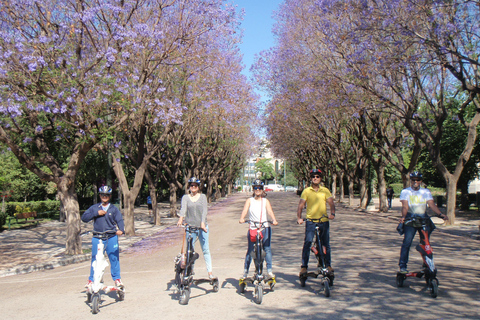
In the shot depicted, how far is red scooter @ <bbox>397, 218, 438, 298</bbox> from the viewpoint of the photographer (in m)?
6.83

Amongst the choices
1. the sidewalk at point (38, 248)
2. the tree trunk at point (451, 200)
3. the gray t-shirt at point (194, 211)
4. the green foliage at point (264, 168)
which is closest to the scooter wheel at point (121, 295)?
the sidewalk at point (38, 248)

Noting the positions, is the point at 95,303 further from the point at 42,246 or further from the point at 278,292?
the point at 42,246

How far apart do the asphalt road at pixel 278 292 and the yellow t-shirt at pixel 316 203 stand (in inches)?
46.3

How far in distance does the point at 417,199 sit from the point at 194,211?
3625mm

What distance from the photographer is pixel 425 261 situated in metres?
7.04

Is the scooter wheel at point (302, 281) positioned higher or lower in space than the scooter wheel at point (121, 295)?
higher

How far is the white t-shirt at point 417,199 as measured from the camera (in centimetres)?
745

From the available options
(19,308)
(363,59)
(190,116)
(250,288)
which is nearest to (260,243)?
(250,288)

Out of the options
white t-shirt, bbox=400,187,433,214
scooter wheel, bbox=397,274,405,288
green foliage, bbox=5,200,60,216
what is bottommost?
green foliage, bbox=5,200,60,216

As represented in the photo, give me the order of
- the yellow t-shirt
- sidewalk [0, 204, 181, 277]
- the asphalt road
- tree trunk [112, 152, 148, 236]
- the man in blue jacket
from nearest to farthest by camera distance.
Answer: the asphalt road
the man in blue jacket
the yellow t-shirt
sidewalk [0, 204, 181, 277]
tree trunk [112, 152, 148, 236]

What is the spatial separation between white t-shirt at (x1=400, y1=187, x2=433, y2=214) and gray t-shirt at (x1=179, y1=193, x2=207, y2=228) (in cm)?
328

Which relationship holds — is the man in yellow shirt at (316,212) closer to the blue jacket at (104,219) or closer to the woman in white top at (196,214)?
the woman in white top at (196,214)

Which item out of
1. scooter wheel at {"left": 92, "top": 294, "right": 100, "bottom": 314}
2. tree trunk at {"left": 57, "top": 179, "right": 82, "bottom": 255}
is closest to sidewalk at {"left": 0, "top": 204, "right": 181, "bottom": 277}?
tree trunk at {"left": 57, "top": 179, "right": 82, "bottom": 255}

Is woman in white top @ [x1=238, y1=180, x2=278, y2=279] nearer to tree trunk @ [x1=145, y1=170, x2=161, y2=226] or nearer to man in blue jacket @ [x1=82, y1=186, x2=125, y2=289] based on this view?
man in blue jacket @ [x1=82, y1=186, x2=125, y2=289]
